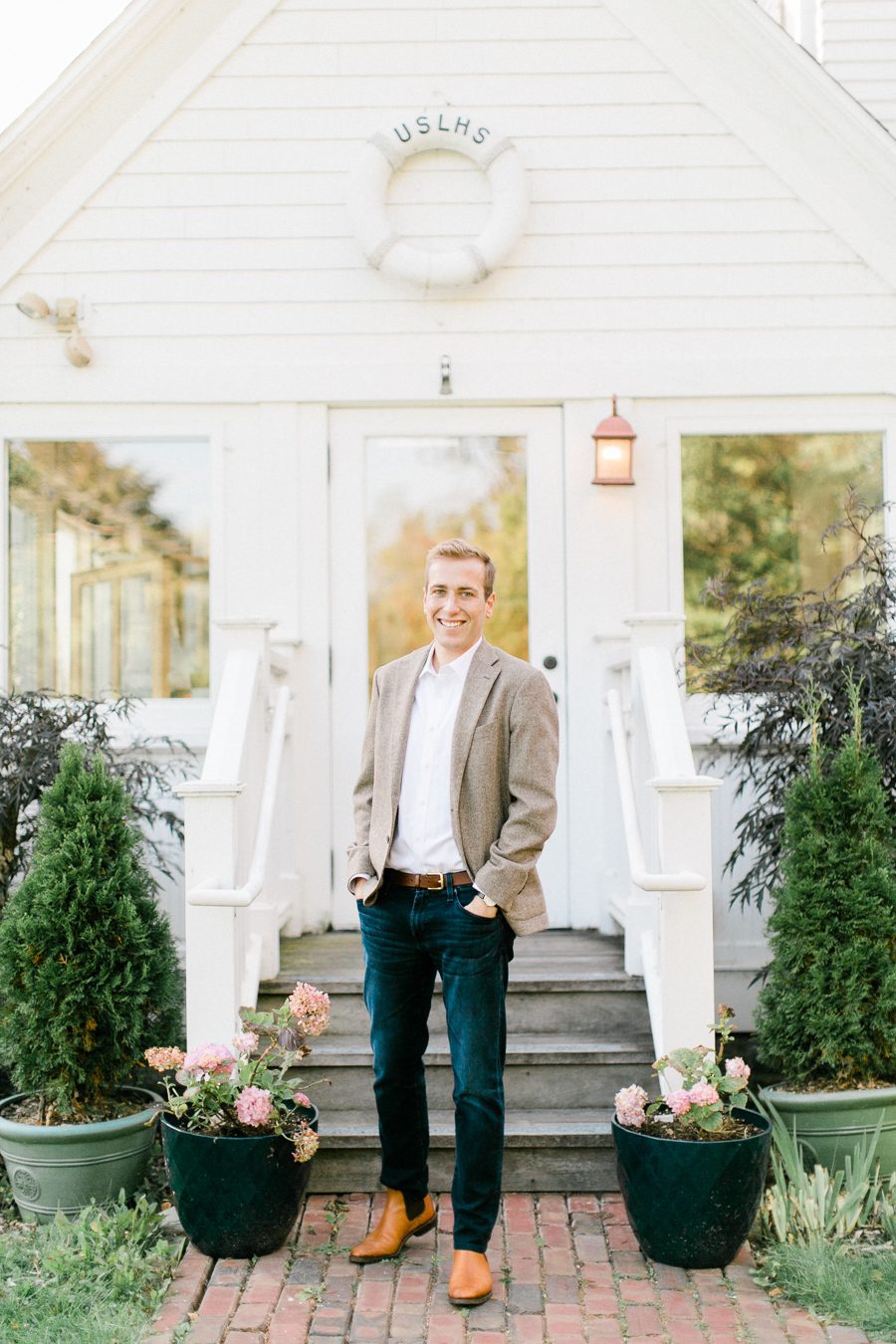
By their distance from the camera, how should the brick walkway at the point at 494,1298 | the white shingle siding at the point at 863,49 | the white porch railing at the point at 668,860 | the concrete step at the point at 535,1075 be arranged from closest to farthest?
1. the brick walkway at the point at 494,1298
2. the white porch railing at the point at 668,860
3. the concrete step at the point at 535,1075
4. the white shingle siding at the point at 863,49

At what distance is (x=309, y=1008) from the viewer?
3672 mm

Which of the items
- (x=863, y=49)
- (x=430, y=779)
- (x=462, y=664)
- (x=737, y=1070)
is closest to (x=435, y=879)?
(x=430, y=779)

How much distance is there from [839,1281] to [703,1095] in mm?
557

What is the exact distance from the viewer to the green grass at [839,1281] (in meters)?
3.23

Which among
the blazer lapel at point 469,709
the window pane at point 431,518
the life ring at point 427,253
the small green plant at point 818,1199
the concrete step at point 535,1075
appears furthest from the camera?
the window pane at point 431,518

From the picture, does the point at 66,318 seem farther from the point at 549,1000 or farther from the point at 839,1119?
the point at 839,1119

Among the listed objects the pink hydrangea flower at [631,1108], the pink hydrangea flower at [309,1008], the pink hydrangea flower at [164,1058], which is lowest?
the pink hydrangea flower at [631,1108]

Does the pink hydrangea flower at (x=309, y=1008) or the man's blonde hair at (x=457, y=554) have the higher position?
the man's blonde hair at (x=457, y=554)

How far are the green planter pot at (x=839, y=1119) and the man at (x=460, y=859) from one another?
114cm

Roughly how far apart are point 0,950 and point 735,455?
11.3 ft

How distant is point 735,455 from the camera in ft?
18.1

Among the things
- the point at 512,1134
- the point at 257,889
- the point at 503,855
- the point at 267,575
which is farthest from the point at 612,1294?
Answer: the point at 267,575

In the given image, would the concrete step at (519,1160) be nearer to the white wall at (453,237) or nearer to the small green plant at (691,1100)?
the small green plant at (691,1100)

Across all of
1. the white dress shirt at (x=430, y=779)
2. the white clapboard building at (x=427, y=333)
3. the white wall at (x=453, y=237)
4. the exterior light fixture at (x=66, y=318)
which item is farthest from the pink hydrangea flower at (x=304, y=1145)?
the exterior light fixture at (x=66, y=318)
